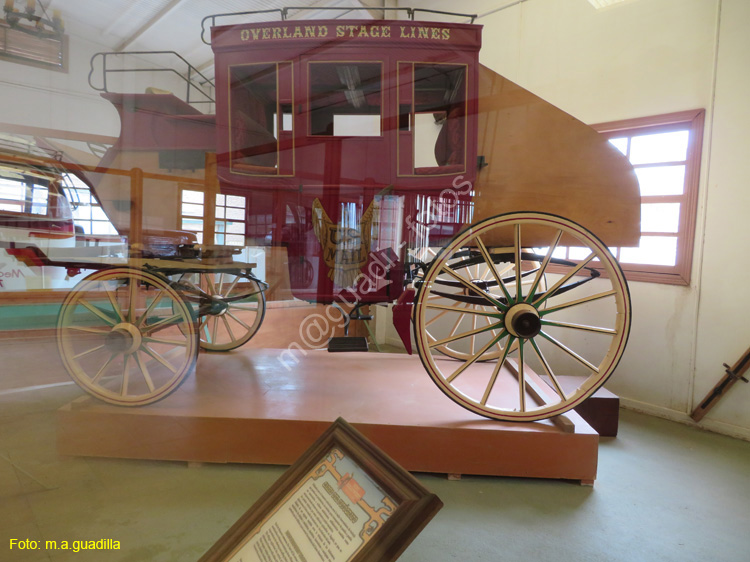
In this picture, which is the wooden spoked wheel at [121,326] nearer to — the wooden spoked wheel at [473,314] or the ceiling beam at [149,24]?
the ceiling beam at [149,24]

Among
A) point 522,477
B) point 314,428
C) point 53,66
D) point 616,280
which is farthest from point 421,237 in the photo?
point 53,66

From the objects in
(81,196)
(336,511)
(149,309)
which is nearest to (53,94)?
(81,196)

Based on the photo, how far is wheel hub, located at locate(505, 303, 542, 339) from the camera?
1602mm

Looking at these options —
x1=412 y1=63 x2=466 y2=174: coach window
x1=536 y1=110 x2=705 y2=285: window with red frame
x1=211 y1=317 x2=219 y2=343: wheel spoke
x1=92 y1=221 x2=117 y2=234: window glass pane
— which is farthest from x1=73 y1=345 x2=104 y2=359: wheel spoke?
x1=536 y1=110 x2=705 y2=285: window with red frame

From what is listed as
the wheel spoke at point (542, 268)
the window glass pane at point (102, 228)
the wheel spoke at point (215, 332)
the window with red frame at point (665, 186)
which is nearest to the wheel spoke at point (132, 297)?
the window glass pane at point (102, 228)

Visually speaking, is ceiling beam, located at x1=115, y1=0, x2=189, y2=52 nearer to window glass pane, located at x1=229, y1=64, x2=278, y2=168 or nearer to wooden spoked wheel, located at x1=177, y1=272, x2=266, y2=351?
window glass pane, located at x1=229, y1=64, x2=278, y2=168

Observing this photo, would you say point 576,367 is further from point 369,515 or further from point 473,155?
point 369,515

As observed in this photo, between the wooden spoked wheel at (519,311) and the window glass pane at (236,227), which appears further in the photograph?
the window glass pane at (236,227)

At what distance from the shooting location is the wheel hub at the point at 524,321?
1.60m

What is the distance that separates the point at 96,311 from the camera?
1.67 meters

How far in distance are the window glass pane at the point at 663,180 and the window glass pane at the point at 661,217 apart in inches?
2.9

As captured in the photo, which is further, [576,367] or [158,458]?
[576,367]

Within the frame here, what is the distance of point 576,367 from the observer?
2746mm

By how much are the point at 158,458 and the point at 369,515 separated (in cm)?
125
